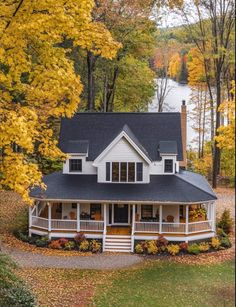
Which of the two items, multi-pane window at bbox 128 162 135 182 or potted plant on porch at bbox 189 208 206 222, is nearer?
multi-pane window at bbox 128 162 135 182

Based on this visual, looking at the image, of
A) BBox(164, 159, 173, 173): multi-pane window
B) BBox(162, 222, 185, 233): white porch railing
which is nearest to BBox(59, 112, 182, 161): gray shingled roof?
BBox(164, 159, 173, 173): multi-pane window

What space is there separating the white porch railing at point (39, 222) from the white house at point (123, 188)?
0.19 feet

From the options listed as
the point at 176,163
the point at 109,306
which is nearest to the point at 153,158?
the point at 176,163

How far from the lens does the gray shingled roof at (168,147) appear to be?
27.7m

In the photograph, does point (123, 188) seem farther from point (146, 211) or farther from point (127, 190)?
point (146, 211)

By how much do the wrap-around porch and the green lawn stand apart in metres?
3.43

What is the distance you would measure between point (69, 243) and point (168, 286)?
24.0 ft

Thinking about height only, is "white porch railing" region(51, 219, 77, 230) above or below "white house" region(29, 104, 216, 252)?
below

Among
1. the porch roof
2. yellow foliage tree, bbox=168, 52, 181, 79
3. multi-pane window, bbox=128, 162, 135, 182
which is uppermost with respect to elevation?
yellow foliage tree, bbox=168, 52, 181, 79

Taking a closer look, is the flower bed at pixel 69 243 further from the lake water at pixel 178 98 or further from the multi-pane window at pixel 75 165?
the lake water at pixel 178 98

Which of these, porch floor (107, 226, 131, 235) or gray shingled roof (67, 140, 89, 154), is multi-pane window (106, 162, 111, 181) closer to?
gray shingled roof (67, 140, 89, 154)

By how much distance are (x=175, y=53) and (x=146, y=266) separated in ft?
114

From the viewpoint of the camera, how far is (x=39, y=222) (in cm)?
2606

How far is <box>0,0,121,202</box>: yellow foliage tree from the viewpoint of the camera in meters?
9.55
